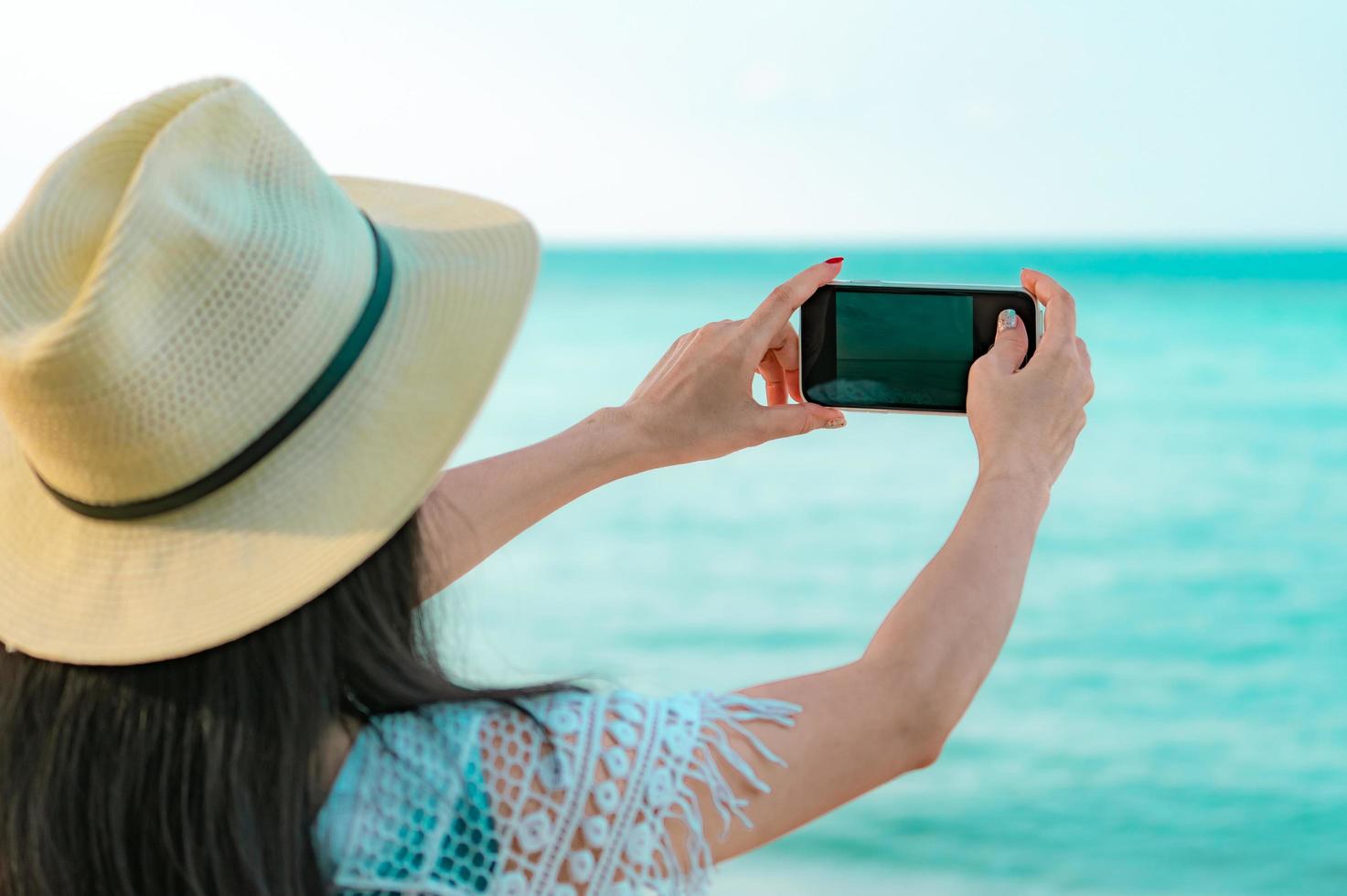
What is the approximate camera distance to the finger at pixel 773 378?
1.44 m

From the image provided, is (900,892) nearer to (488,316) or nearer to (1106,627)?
(1106,627)

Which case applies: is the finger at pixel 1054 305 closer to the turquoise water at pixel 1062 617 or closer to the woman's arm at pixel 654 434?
the woman's arm at pixel 654 434

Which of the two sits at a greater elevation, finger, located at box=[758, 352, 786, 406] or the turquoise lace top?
finger, located at box=[758, 352, 786, 406]

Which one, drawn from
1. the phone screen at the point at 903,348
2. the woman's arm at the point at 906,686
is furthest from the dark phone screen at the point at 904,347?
the woman's arm at the point at 906,686

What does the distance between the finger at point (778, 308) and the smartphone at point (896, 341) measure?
0.13 feet

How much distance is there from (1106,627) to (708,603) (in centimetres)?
224

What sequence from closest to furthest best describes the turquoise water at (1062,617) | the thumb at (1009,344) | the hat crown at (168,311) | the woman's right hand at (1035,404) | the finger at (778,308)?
the hat crown at (168,311)
the woman's right hand at (1035,404)
the thumb at (1009,344)
the finger at (778,308)
the turquoise water at (1062,617)

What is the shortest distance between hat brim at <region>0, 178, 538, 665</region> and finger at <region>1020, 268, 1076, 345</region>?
455 millimetres

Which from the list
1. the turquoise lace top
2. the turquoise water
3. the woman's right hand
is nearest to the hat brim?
the turquoise lace top

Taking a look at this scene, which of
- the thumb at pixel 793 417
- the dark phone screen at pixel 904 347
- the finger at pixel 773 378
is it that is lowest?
the thumb at pixel 793 417

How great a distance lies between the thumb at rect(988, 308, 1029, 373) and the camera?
118cm

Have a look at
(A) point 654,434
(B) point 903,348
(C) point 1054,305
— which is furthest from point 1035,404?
(A) point 654,434

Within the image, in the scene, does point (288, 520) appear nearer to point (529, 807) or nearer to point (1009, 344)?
point (529, 807)

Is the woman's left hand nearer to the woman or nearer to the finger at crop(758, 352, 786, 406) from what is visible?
the finger at crop(758, 352, 786, 406)
